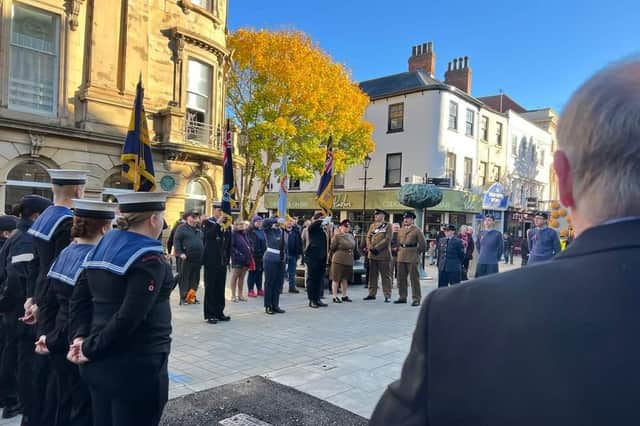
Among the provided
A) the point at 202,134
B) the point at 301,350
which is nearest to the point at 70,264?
the point at 301,350

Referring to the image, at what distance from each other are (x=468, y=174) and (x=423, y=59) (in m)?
8.66

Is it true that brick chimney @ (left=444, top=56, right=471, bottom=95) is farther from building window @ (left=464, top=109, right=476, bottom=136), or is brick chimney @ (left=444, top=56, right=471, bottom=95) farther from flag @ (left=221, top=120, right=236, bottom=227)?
flag @ (left=221, top=120, right=236, bottom=227)

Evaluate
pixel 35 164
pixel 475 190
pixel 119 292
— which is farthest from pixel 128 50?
pixel 475 190

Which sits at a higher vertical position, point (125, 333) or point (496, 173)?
point (496, 173)

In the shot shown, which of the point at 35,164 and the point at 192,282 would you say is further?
the point at 35,164

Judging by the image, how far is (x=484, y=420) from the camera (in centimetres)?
94

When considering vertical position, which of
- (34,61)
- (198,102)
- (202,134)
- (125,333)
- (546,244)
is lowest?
(125,333)

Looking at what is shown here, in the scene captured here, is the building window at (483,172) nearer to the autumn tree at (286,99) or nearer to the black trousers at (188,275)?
the autumn tree at (286,99)

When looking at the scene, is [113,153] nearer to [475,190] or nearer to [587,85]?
[587,85]

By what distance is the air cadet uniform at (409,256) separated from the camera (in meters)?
10.5

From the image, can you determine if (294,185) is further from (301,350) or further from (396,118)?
(301,350)

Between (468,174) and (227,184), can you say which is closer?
(227,184)

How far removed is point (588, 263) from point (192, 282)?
9.54m

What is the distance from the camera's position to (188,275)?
9789 millimetres
